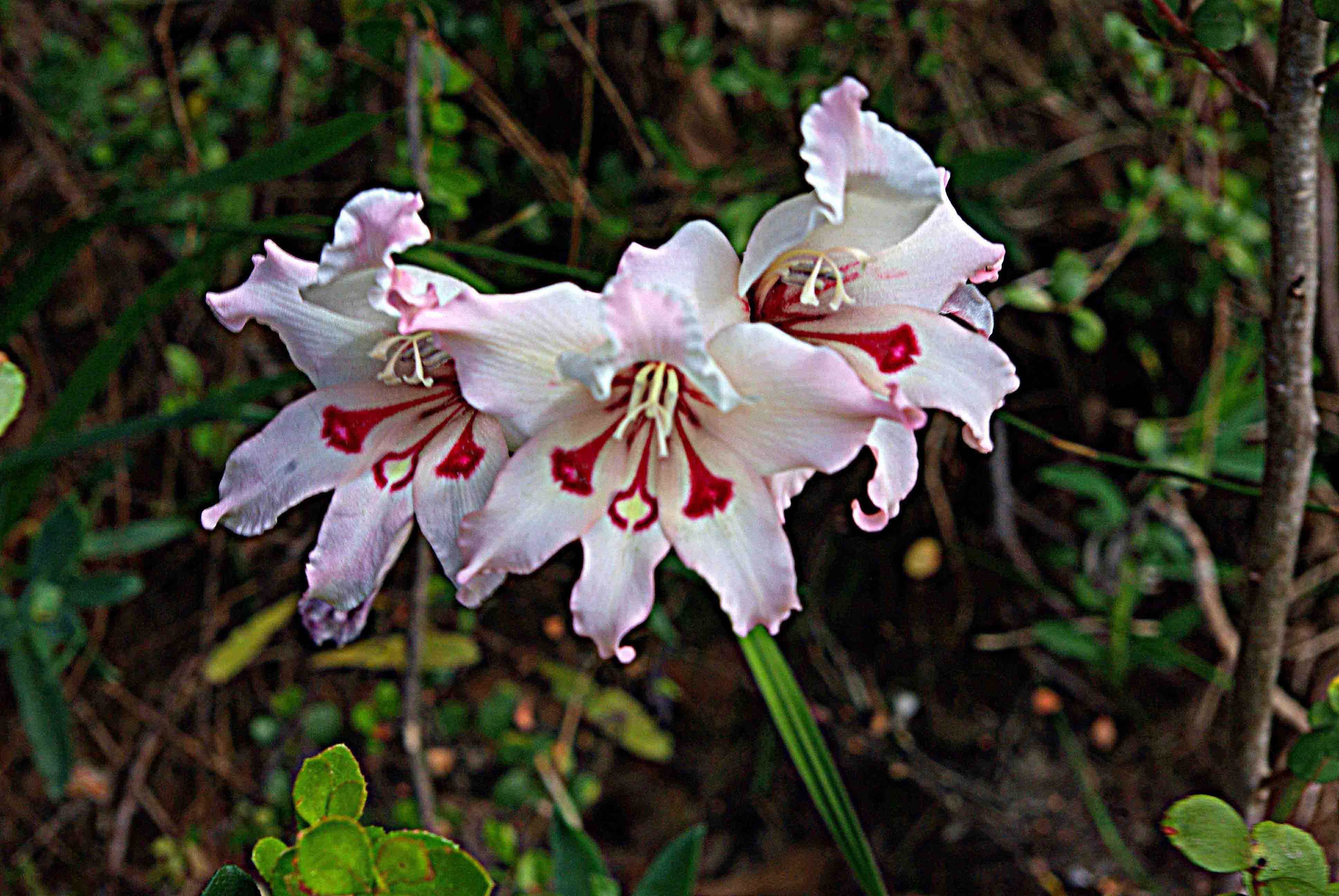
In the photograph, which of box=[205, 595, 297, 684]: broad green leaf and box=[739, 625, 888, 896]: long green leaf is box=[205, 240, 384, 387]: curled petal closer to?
box=[739, 625, 888, 896]: long green leaf

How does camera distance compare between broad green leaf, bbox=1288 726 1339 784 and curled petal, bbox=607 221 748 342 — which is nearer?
curled petal, bbox=607 221 748 342

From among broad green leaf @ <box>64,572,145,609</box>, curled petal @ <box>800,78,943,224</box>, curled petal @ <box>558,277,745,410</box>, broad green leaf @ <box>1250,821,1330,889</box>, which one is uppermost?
curled petal @ <box>800,78,943,224</box>

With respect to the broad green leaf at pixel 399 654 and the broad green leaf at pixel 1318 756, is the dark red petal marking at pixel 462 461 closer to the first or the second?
the broad green leaf at pixel 1318 756

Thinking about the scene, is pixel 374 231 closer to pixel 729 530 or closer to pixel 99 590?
pixel 729 530

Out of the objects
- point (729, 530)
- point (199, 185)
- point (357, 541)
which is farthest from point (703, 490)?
point (199, 185)

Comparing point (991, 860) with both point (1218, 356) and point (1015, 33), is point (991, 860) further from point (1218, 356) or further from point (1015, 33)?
point (1015, 33)

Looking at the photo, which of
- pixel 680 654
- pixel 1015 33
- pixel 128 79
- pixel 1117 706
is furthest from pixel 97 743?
pixel 1015 33

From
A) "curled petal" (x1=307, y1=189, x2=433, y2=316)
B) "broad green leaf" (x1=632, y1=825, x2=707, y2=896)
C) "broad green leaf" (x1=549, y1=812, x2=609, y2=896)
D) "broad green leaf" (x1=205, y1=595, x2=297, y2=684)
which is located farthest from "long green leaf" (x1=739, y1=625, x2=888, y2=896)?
"broad green leaf" (x1=205, y1=595, x2=297, y2=684)
